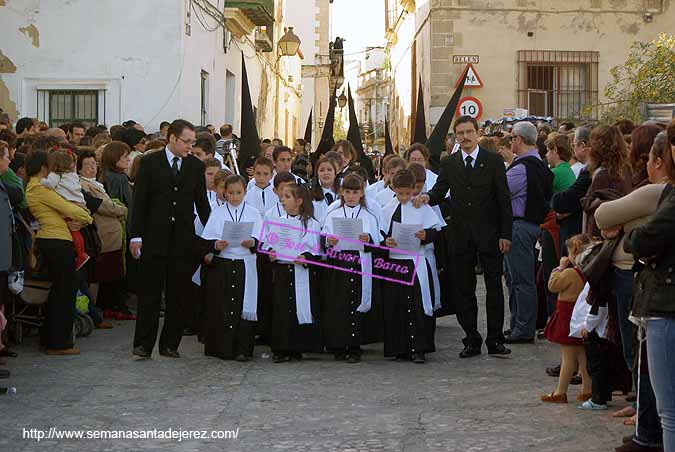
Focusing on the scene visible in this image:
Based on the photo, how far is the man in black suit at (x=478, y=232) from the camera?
378 inches

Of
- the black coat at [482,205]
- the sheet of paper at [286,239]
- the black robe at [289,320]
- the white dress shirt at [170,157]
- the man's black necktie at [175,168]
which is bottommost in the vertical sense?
the black robe at [289,320]

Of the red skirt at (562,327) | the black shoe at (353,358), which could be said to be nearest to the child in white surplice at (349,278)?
the black shoe at (353,358)

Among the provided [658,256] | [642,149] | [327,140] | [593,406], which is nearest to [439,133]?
[327,140]

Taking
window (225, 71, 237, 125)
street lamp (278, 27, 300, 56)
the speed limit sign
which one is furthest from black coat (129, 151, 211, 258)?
street lamp (278, 27, 300, 56)

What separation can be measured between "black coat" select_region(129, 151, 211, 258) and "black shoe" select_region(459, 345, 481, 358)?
2.50m

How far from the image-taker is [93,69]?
18031 mm

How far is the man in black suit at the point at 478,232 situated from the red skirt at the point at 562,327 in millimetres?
1757

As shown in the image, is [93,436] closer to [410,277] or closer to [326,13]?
[410,277]

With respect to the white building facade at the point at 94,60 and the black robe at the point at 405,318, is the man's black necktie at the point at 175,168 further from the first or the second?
the white building facade at the point at 94,60

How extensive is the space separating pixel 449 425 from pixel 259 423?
3.98ft

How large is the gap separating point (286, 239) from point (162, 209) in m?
1.10

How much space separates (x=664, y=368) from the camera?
523cm

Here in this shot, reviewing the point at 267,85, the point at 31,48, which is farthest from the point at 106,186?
the point at 267,85

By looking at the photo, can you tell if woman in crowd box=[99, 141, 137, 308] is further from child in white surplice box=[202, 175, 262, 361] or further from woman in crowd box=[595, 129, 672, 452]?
woman in crowd box=[595, 129, 672, 452]
